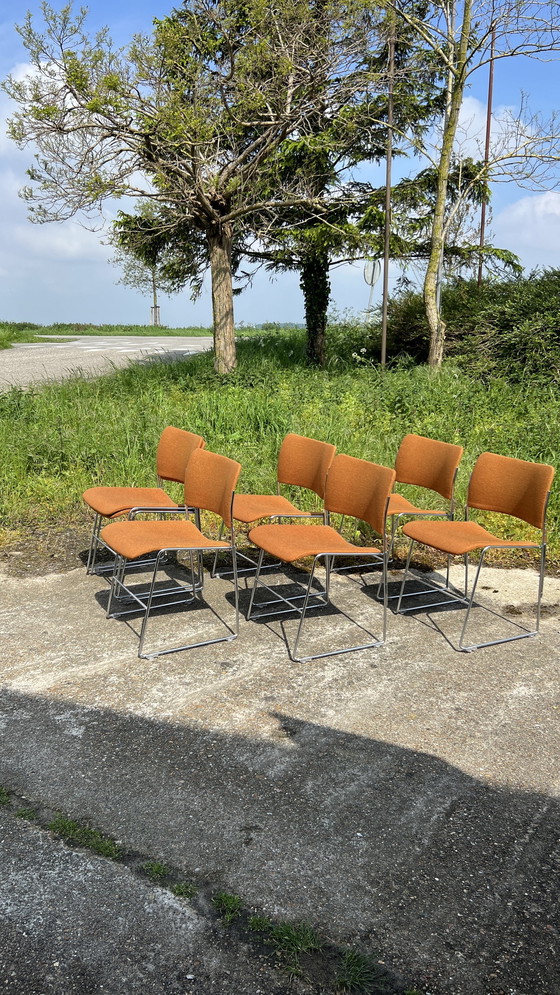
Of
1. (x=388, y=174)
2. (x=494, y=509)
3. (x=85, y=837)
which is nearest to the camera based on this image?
(x=85, y=837)

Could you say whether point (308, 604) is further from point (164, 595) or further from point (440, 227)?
point (440, 227)

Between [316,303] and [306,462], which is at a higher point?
[316,303]

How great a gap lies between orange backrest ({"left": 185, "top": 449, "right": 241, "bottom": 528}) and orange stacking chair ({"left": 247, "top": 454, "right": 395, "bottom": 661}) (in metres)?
0.27

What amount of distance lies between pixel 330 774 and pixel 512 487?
2478 mm

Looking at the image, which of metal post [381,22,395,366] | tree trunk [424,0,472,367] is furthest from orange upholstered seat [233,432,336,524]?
tree trunk [424,0,472,367]

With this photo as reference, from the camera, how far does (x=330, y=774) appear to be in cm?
304

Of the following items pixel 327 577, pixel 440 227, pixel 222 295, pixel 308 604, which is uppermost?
pixel 440 227

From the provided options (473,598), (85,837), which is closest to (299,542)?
(473,598)

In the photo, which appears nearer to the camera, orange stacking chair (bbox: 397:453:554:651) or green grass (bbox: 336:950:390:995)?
green grass (bbox: 336:950:390:995)

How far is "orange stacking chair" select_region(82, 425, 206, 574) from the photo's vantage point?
498 cm

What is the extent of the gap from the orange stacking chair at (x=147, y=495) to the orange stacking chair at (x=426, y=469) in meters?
1.41

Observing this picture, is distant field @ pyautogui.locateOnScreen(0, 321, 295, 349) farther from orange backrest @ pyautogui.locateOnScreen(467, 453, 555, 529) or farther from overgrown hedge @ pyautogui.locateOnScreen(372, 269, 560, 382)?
orange backrest @ pyautogui.locateOnScreen(467, 453, 555, 529)

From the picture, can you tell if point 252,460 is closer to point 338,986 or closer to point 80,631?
point 80,631

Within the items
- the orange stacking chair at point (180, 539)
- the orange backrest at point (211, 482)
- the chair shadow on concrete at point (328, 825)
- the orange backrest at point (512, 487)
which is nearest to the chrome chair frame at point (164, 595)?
the orange stacking chair at point (180, 539)
